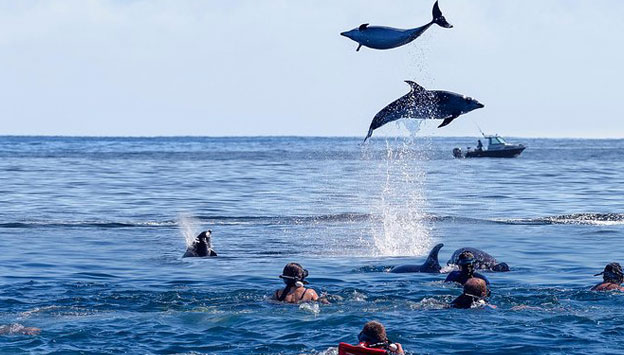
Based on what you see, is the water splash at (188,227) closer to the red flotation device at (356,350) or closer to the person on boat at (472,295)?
the person on boat at (472,295)

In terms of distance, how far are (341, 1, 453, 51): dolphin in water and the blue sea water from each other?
4.81 m

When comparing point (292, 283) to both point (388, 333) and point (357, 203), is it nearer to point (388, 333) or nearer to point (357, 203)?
point (388, 333)

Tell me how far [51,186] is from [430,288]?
44.2 meters

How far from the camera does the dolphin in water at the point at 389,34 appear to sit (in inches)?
677

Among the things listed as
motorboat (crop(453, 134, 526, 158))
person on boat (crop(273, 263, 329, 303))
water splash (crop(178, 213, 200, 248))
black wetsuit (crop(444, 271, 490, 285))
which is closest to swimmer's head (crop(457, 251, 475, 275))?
black wetsuit (crop(444, 271, 490, 285))

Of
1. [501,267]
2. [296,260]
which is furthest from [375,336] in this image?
[296,260]

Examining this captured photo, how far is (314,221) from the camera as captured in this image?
4091cm

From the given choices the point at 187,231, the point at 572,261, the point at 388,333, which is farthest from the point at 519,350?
the point at 187,231

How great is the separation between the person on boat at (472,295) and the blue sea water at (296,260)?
19 centimetres

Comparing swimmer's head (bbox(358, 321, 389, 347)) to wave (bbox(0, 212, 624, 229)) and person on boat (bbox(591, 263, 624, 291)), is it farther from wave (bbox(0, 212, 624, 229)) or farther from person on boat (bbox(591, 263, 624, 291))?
wave (bbox(0, 212, 624, 229))

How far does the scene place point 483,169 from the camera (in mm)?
88562

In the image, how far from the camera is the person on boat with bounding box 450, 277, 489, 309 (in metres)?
18.5

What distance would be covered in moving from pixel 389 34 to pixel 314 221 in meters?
24.0

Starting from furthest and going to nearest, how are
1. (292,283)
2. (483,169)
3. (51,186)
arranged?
(483,169) → (51,186) → (292,283)
